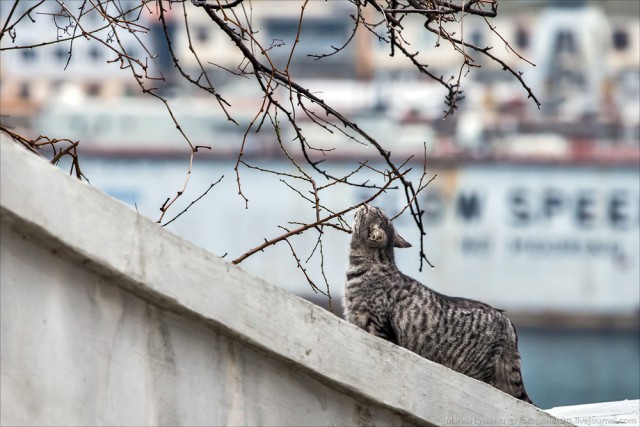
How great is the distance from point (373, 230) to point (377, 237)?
0.08ft

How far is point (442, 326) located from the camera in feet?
10.1

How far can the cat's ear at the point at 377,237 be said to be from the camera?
3272mm

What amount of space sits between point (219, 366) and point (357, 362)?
26 cm

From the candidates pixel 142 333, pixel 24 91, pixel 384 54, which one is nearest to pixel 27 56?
pixel 24 91

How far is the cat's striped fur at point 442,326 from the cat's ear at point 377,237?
0.34 ft

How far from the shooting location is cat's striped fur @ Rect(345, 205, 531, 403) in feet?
10.0

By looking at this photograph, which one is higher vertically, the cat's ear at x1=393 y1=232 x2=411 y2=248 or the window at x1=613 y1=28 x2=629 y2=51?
the window at x1=613 y1=28 x2=629 y2=51

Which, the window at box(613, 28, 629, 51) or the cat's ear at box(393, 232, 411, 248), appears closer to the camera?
the cat's ear at box(393, 232, 411, 248)

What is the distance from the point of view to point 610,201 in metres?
32.6

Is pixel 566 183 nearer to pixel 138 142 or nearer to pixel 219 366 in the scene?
pixel 138 142

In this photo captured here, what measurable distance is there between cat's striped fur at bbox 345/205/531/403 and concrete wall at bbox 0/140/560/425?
74 centimetres

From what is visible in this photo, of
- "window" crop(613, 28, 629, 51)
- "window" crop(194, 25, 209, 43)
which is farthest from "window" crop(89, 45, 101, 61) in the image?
"window" crop(613, 28, 629, 51)

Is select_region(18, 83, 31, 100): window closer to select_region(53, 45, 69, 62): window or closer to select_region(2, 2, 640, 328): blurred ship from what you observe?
select_region(53, 45, 69, 62): window

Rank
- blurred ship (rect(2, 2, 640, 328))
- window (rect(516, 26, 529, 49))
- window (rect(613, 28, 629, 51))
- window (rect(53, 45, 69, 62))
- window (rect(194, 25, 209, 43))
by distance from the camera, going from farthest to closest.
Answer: window (rect(613, 28, 629, 51)), window (rect(516, 26, 529, 49)), window (rect(194, 25, 209, 43)), window (rect(53, 45, 69, 62)), blurred ship (rect(2, 2, 640, 328))
